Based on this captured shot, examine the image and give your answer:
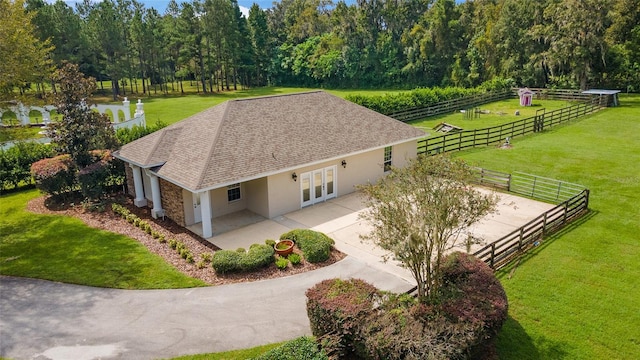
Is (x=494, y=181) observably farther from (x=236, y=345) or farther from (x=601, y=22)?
(x=601, y=22)

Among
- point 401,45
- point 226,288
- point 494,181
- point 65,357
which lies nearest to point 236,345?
point 226,288

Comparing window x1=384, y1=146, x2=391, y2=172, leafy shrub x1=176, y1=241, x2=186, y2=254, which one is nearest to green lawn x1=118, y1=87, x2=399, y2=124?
window x1=384, y1=146, x2=391, y2=172

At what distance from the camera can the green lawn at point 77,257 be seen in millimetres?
12656

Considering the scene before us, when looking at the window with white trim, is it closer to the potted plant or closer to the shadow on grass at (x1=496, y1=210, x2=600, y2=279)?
the shadow on grass at (x1=496, y1=210, x2=600, y2=279)

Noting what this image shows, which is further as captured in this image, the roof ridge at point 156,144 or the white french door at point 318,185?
the white french door at point 318,185

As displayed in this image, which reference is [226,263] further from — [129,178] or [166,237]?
[129,178]

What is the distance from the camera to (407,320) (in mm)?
8727

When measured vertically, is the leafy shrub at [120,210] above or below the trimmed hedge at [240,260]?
above

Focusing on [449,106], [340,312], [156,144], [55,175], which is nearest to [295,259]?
[340,312]

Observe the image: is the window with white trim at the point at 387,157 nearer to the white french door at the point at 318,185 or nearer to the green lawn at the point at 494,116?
the white french door at the point at 318,185

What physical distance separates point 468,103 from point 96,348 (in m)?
41.5

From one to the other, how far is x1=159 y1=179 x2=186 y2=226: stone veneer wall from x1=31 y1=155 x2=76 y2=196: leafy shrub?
15.5ft

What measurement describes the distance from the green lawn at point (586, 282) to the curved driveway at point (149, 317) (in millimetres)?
3362

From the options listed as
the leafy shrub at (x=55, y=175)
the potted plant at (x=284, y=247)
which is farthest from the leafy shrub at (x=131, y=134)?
the potted plant at (x=284, y=247)
